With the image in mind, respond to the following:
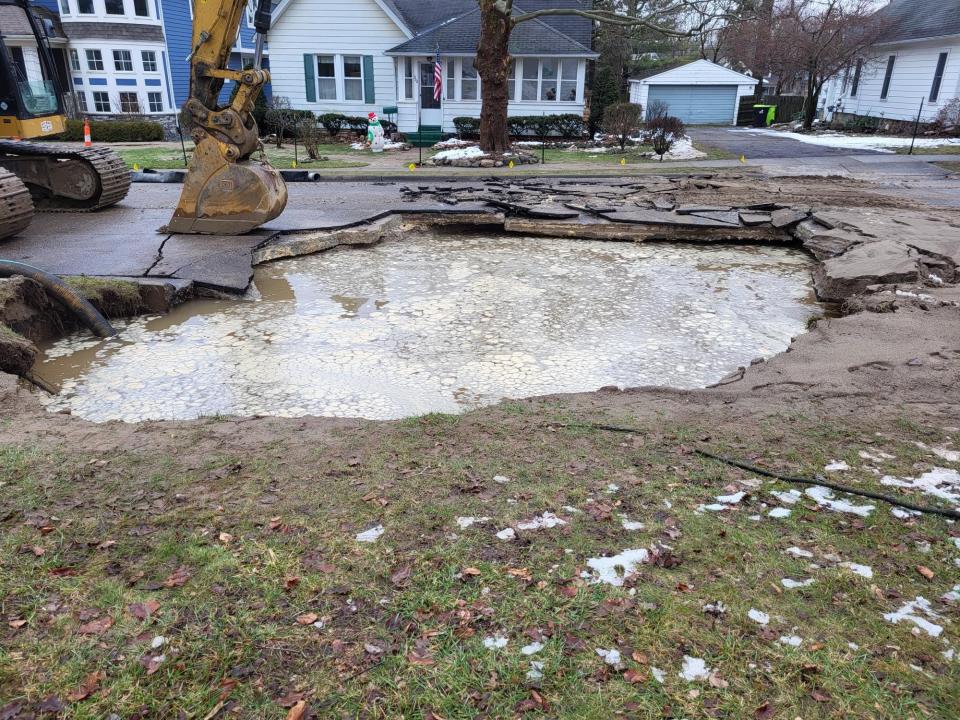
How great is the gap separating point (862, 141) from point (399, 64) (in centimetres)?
1758

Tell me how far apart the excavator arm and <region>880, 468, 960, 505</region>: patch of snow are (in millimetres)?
8420

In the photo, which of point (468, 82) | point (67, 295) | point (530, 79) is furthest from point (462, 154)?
point (67, 295)

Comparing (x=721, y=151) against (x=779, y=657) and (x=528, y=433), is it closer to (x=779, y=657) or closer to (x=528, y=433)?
(x=528, y=433)

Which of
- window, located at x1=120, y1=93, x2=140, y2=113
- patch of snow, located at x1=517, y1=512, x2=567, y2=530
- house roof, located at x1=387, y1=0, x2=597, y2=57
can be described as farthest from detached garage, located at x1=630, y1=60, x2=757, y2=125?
patch of snow, located at x1=517, y1=512, x2=567, y2=530

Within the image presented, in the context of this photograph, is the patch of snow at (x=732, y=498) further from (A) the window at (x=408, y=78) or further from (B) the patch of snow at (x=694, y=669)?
(A) the window at (x=408, y=78)

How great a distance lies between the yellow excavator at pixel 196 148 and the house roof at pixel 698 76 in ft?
105

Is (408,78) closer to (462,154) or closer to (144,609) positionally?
(462,154)

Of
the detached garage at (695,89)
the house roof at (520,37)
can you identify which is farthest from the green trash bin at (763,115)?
the house roof at (520,37)

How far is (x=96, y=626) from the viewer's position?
8.67 ft

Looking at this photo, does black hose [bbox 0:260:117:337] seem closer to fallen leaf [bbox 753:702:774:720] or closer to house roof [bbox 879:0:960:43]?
fallen leaf [bbox 753:702:774:720]

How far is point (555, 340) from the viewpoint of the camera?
22.4ft

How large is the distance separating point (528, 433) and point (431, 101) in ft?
82.1

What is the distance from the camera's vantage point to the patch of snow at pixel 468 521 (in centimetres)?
334

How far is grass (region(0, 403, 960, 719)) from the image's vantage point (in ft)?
7.82
